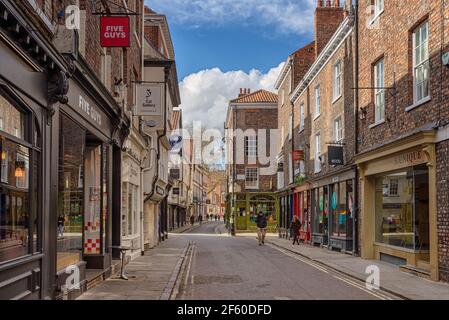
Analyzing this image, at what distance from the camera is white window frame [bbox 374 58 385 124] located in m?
19.2

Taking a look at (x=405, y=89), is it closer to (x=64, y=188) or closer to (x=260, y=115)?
(x=64, y=188)

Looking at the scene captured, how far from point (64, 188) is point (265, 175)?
146ft

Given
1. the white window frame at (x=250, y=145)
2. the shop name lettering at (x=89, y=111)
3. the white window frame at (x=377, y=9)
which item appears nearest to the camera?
the shop name lettering at (x=89, y=111)

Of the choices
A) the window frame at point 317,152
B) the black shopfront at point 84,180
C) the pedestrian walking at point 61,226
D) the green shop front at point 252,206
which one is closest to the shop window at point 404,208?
the black shopfront at point 84,180

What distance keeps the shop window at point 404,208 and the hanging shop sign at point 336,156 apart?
3.70m

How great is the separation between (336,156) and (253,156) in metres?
31.8

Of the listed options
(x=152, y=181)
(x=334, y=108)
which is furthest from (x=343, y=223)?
(x=152, y=181)

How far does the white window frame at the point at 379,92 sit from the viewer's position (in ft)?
62.9

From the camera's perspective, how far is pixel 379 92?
19.6 m

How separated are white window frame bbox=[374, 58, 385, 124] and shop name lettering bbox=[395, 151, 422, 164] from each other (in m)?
2.36

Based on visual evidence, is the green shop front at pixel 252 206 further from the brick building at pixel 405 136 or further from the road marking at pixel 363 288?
the road marking at pixel 363 288

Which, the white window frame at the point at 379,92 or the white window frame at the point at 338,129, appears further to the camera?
the white window frame at the point at 338,129

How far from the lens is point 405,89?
54.7 feet

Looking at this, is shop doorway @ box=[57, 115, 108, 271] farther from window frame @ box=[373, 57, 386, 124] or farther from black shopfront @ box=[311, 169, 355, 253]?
black shopfront @ box=[311, 169, 355, 253]
